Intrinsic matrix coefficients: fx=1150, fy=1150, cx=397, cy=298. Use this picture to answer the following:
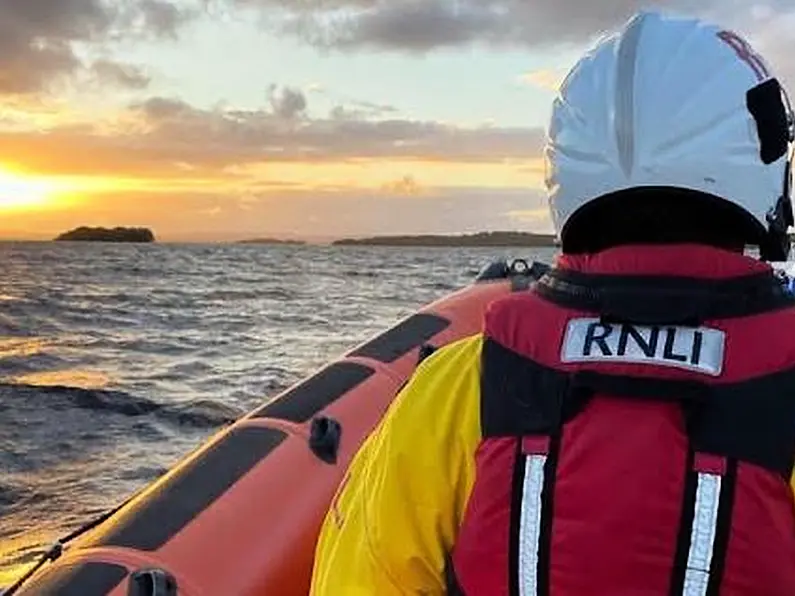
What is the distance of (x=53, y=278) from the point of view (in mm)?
25531

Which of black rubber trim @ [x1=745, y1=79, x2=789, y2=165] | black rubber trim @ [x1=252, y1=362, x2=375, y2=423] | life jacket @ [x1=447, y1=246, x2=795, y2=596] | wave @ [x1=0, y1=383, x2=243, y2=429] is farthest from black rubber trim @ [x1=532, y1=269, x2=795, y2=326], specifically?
wave @ [x1=0, y1=383, x2=243, y2=429]

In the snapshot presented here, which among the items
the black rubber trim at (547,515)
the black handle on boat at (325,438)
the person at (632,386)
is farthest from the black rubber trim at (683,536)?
the black handle on boat at (325,438)

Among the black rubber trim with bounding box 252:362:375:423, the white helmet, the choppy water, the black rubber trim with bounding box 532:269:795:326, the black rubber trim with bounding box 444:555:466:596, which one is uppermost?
the white helmet

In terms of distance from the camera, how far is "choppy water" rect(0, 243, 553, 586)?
5340 millimetres

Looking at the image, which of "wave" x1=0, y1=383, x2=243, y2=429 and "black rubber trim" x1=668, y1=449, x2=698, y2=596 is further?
"wave" x1=0, y1=383, x2=243, y2=429

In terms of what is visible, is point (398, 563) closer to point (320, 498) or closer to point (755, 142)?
point (755, 142)

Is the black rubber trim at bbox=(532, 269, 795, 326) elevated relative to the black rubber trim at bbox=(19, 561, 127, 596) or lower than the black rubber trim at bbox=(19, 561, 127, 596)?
elevated

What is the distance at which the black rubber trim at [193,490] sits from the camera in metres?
2.33

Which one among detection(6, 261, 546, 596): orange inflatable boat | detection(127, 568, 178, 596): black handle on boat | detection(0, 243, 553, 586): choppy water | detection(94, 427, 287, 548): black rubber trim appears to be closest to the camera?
detection(127, 568, 178, 596): black handle on boat

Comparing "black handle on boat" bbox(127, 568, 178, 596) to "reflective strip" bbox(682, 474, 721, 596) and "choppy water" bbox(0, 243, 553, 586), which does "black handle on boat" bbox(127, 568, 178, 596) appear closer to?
"reflective strip" bbox(682, 474, 721, 596)

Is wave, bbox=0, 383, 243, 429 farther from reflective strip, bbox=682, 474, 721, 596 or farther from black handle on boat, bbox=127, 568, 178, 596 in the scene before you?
reflective strip, bbox=682, 474, 721, 596

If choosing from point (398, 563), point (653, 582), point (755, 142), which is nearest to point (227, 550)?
point (398, 563)

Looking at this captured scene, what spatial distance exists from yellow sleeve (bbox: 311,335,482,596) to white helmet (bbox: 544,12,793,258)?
0.23 m

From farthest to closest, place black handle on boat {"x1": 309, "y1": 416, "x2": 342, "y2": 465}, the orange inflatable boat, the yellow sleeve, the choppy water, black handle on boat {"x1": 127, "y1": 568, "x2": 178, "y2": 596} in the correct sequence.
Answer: the choppy water → black handle on boat {"x1": 309, "y1": 416, "x2": 342, "y2": 465} → the orange inflatable boat → black handle on boat {"x1": 127, "y1": 568, "x2": 178, "y2": 596} → the yellow sleeve
